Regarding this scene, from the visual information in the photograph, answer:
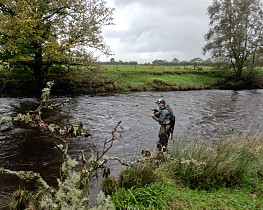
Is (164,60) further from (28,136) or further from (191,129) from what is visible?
(28,136)

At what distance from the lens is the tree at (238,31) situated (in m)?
37.9

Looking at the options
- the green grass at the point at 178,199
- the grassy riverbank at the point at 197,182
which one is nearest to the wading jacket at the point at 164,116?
the grassy riverbank at the point at 197,182

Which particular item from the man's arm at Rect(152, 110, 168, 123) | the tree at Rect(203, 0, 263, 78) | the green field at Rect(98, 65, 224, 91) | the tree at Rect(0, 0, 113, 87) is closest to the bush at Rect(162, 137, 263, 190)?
the man's arm at Rect(152, 110, 168, 123)

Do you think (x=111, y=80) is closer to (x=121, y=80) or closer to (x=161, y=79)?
(x=121, y=80)

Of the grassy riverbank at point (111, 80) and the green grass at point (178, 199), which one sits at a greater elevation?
the grassy riverbank at point (111, 80)

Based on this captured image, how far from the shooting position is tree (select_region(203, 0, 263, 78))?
Answer: 3794cm

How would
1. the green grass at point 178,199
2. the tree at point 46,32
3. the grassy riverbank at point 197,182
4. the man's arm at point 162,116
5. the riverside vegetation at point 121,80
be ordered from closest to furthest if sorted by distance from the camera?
the green grass at point 178,199, the grassy riverbank at point 197,182, the man's arm at point 162,116, the tree at point 46,32, the riverside vegetation at point 121,80

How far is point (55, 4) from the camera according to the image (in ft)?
65.0

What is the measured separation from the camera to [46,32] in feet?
65.1

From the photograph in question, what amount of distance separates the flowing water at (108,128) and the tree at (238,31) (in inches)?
756

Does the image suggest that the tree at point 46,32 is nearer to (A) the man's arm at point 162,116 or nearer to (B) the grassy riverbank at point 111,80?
(B) the grassy riverbank at point 111,80

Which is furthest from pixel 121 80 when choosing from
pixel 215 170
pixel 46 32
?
pixel 215 170

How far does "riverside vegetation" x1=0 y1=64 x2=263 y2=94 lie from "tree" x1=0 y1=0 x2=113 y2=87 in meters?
1.83

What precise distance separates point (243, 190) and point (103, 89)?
2276 cm
